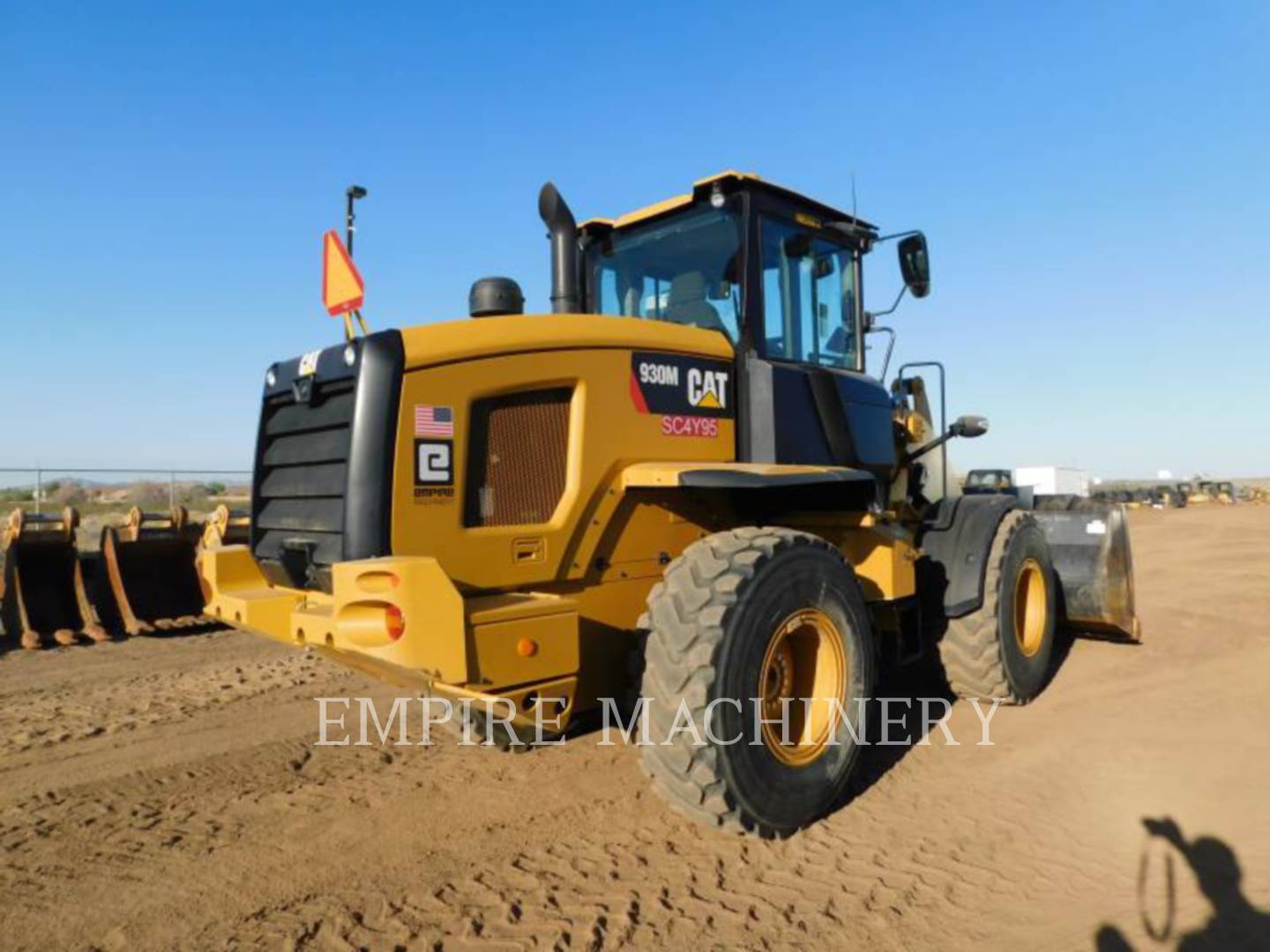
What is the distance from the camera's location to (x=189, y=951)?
114 inches

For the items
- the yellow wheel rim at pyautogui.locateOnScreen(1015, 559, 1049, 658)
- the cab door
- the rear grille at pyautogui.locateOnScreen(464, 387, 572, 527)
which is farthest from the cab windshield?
the yellow wheel rim at pyautogui.locateOnScreen(1015, 559, 1049, 658)

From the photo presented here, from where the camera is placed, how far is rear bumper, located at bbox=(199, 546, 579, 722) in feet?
9.95

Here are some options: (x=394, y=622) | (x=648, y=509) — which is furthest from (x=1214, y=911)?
(x=394, y=622)

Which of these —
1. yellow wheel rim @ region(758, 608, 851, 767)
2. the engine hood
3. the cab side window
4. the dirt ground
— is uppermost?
the cab side window

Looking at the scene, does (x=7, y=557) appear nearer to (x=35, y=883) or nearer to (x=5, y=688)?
(x=5, y=688)

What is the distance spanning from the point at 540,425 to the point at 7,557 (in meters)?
7.37

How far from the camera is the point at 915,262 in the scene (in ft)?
17.8

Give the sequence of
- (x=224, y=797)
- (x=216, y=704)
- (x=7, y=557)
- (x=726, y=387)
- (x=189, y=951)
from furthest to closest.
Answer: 1. (x=7, y=557)
2. (x=216, y=704)
3. (x=726, y=387)
4. (x=224, y=797)
5. (x=189, y=951)

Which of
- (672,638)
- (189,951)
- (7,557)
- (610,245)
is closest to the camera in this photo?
(189,951)

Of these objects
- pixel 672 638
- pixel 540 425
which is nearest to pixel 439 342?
pixel 540 425

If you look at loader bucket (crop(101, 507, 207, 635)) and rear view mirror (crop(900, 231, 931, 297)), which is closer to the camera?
rear view mirror (crop(900, 231, 931, 297))

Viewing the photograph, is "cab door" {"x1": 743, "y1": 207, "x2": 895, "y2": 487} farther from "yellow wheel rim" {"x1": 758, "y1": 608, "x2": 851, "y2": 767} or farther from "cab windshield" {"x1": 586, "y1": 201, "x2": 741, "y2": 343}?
"yellow wheel rim" {"x1": 758, "y1": 608, "x2": 851, "y2": 767}

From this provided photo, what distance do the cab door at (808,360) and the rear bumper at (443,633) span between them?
1.62 m

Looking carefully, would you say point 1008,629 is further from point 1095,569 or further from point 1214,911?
point 1214,911
